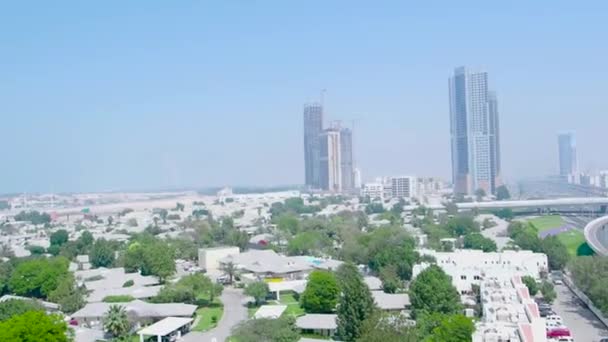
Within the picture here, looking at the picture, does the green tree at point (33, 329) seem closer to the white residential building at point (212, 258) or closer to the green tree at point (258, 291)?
the green tree at point (258, 291)

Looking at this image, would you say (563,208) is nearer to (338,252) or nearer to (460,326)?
(338,252)

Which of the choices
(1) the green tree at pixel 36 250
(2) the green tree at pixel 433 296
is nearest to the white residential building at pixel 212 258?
(1) the green tree at pixel 36 250

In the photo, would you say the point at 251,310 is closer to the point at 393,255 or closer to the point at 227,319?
the point at 227,319

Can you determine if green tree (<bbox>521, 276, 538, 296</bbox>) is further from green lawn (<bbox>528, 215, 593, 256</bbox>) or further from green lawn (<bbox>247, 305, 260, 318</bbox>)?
green lawn (<bbox>528, 215, 593, 256</bbox>)

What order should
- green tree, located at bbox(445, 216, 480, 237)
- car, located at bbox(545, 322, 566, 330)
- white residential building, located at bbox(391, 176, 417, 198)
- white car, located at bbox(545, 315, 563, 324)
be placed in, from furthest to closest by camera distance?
white residential building, located at bbox(391, 176, 417, 198) → green tree, located at bbox(445, 216, 480, 237) → white car, located at bbox(545, 315, 563, 324) → car, located at bbox(545, 322, 566, 330)

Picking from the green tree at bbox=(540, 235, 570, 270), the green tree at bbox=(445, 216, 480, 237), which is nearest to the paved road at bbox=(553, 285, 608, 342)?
the green tree at bbox=(540, 235, 570, 270)

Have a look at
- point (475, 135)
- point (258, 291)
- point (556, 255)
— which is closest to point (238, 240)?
point (258, 291)
